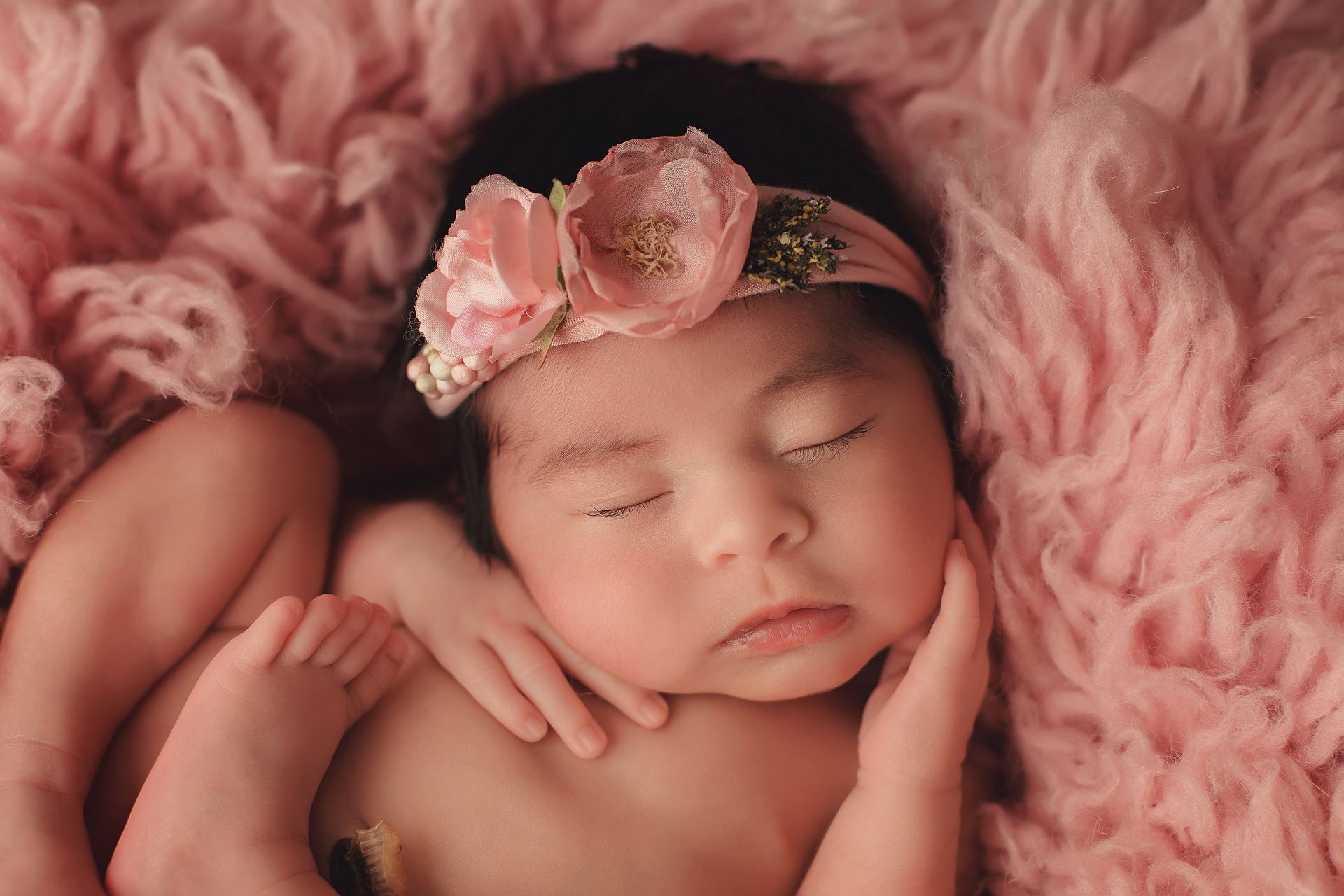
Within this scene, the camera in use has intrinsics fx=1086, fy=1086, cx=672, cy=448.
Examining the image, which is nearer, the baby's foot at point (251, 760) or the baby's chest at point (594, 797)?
the baby's foot at point (251, 760)

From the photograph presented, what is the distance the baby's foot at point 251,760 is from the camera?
1022 mm

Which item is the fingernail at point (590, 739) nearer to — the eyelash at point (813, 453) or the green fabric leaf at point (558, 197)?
the eyelash at point (813, 453)

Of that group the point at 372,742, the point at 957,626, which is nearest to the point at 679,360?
the point at 957,626

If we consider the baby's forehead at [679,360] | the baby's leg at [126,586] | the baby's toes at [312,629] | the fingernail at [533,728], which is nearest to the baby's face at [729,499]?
the baby's forehead at [679,360]

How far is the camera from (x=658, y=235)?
1.07 meters

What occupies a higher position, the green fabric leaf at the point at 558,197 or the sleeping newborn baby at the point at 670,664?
the green fabric leaf at the point at 558,197

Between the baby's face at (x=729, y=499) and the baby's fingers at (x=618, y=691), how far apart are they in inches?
1.9

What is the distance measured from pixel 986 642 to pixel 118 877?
37.0 inches

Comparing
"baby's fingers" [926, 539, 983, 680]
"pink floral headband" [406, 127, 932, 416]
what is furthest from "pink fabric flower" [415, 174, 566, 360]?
"baby's fingers" [926, 539, 983, 680]

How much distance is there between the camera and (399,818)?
3.81 ft

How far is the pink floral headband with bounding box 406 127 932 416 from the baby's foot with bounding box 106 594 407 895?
1.09 ft

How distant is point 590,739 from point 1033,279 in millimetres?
709

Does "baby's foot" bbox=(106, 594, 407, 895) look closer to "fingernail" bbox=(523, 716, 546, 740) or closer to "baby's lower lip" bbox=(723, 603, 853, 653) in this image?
"fingernail" bbox=(523, 716, 546, 740)

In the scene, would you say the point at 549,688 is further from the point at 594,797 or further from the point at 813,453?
the point at 813,453
